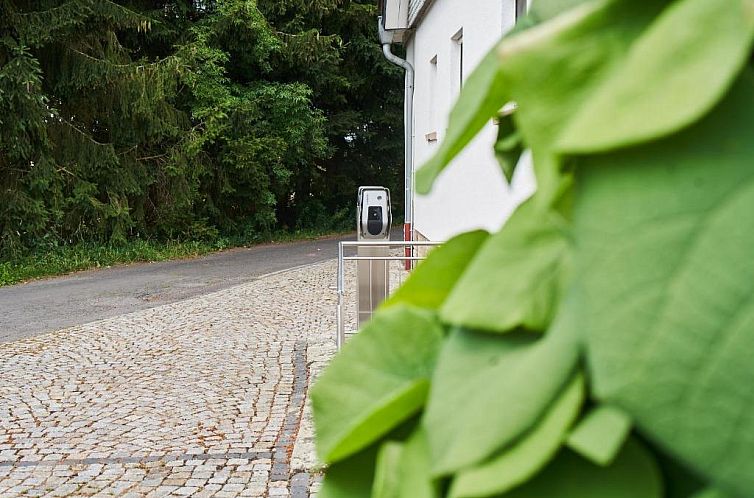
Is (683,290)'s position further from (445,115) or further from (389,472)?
(445,115)

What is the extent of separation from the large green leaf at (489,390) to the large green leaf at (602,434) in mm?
15

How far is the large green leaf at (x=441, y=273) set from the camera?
1.26 ft

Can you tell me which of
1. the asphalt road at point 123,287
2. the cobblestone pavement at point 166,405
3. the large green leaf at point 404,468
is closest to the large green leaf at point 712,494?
the large green leaf at point 404,468

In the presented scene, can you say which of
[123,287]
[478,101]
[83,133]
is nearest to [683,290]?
[478,101]

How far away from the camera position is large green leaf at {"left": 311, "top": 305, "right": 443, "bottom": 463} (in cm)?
33

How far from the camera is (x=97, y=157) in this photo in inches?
557

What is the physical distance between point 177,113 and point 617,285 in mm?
15839

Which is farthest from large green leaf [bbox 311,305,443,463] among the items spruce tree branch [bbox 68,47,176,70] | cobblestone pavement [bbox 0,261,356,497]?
spruce tree branch [bbox 68,47,176,70]

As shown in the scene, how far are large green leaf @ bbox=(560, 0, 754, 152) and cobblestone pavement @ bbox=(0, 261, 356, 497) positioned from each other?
3.81 m

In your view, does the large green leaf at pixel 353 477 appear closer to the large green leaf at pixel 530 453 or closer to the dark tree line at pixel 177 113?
the large green leaf at pixel 530 453

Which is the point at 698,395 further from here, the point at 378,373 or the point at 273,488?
the point at 273,488

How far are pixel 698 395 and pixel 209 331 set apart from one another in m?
8.00

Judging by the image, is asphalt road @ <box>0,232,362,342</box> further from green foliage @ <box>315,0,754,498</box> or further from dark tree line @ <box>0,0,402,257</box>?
green foliage @ <box>315,0,754,498</box>

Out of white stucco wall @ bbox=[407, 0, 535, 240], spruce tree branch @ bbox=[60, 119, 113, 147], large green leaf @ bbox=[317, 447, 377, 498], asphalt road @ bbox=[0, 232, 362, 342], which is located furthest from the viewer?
spruce tree branch @ bbox=[60, 119, 113, 147]
